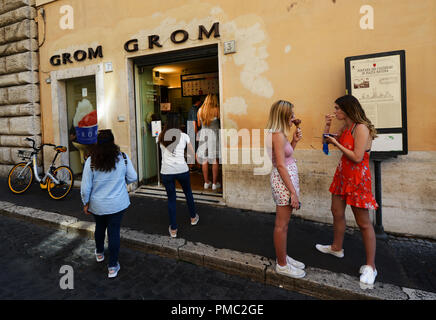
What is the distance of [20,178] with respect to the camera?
21.9 feet

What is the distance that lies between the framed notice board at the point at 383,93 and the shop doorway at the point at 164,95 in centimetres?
269

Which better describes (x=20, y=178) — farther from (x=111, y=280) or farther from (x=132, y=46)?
(x=111, y=280)

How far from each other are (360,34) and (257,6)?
1.73 metres

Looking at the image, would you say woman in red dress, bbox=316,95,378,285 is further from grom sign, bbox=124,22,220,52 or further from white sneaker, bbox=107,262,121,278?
grom sign, bbox=124,22,220,52

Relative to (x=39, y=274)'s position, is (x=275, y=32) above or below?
above

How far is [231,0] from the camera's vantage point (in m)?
5.09

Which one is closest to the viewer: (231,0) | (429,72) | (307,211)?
(429,72)

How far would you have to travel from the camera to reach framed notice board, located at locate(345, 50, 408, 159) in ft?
12.6

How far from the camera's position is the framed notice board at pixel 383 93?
12.6 feet

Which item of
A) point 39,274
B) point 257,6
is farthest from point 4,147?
point 257,6

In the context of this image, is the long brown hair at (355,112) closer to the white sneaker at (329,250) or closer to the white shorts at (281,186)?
the white shorts at (281,186)

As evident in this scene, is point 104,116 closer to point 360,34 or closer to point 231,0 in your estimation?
point 231,0

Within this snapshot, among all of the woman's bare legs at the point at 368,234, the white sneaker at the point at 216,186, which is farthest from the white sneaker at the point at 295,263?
the white sneaker at the point at 216,186

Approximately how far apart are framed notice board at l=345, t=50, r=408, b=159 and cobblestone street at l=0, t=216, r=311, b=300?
245cm
